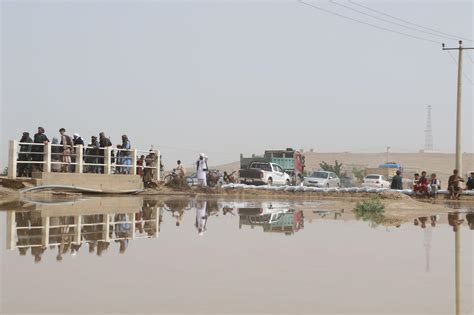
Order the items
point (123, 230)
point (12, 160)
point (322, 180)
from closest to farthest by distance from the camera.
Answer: point (123, 230) < point (12, 160) < point (322, 180)

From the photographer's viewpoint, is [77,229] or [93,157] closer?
[77,229]

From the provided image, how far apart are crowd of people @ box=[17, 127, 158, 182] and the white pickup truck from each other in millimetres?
12203

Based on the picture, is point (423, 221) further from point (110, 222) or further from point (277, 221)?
point (110, 222)

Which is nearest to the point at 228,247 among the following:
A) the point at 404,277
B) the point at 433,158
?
the point at 404,277

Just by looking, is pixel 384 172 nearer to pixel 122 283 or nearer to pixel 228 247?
pixel 228 247

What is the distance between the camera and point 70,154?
96.7 feet

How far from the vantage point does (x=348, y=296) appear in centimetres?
861

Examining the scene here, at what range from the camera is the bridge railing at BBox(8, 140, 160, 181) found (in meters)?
28.5

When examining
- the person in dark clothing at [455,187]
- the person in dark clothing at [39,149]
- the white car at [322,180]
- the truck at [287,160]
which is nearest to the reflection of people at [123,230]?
the person in dark clothing at [39,149]

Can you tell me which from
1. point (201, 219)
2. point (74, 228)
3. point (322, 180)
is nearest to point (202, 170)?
point (322, 180)

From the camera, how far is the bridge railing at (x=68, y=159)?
28.5m

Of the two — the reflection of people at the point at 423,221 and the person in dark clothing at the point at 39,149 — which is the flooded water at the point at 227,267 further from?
the person in dark clothing at the point at 39,149

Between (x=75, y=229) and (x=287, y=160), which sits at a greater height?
(x=287, y=160)

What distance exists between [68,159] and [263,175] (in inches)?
697
